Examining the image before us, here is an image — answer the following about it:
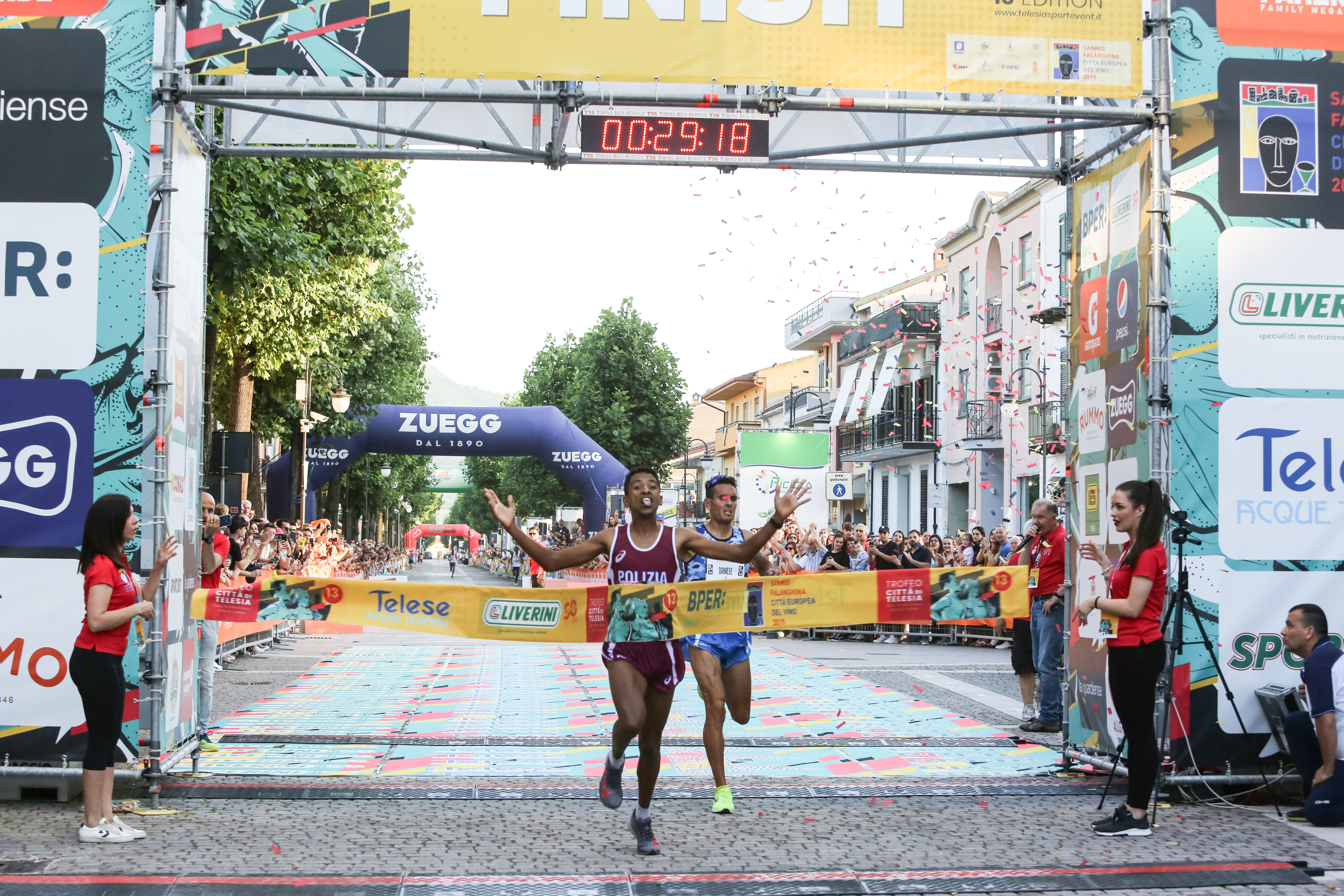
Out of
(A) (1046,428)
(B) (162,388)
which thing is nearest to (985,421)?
(A) (1046,428)

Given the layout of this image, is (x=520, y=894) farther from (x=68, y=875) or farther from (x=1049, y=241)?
(x=1049, y=241)

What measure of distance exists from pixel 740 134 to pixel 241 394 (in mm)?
17401

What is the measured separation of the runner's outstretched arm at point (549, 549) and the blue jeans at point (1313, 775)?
4.22 meters

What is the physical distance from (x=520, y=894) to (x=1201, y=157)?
6152 mm

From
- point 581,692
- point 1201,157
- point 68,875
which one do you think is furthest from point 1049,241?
point 68,875

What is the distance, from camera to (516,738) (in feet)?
34.6

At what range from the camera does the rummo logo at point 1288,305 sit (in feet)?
27.3

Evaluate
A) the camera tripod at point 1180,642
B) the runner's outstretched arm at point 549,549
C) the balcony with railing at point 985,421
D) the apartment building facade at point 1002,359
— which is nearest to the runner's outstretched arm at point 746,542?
the runner's outstretched arm at point 549,549

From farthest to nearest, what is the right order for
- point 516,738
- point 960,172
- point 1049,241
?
1. point 1049,241
2. point 516,738
3. point 960,172

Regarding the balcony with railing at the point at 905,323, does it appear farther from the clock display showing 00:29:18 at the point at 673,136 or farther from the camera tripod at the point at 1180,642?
the camera tripod at the point at 1180,642

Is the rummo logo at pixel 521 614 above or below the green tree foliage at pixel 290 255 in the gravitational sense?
below

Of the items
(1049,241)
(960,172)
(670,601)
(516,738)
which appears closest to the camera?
(670,601)

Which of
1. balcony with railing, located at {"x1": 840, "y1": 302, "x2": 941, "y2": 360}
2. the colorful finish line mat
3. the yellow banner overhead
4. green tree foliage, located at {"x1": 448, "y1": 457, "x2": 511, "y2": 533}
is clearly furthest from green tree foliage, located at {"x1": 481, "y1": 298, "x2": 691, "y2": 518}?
the yellow banner overhead

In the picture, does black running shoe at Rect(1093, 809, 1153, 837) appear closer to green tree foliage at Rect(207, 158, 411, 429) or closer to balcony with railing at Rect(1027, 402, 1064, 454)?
green tree foliage at Rect(207, 158, 411, 429)
